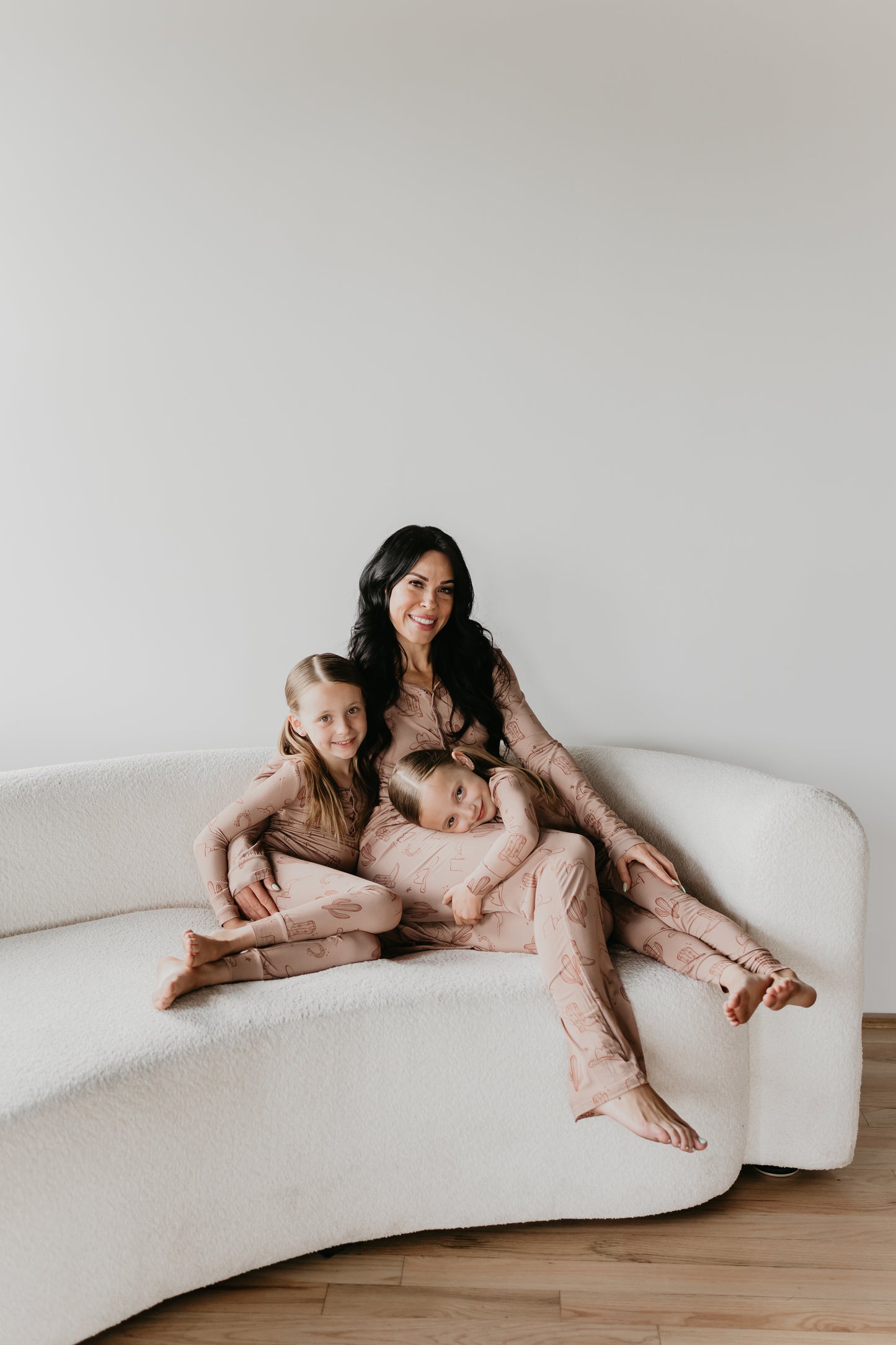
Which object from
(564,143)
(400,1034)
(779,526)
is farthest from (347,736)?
(564,143)

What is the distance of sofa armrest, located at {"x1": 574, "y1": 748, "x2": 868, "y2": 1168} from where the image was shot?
1.49 metres

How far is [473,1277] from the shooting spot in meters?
1.36

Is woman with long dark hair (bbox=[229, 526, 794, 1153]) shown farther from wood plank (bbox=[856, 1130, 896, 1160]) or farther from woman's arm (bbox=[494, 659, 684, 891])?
wood plank (bbox=[856, 1130, 896, 1160])

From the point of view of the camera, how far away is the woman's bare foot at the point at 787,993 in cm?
139

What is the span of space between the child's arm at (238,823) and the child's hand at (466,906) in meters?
0.36

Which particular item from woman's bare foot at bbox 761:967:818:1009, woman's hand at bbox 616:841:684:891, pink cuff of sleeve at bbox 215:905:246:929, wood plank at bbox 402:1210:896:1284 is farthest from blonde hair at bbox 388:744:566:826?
wood plank at bbox 402:1210:896:1284

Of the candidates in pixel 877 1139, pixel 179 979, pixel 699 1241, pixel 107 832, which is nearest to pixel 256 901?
pixel 179 979

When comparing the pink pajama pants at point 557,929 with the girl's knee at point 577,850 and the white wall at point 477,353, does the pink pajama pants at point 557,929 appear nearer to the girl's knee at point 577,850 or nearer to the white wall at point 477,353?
the girl's knee at point 577,850

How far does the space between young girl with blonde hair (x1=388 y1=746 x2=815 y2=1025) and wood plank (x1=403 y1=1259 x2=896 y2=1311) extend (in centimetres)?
36

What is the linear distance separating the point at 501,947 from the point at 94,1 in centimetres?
220

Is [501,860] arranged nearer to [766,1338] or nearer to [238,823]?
[238,823]

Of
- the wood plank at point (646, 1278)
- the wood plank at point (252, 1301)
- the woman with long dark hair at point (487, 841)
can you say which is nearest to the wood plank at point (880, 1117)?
the wood plank at point (646, 1278)

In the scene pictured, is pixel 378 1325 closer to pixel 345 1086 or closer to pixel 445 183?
pixel 345 1086

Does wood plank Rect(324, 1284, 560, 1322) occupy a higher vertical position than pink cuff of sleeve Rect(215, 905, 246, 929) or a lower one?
lower
